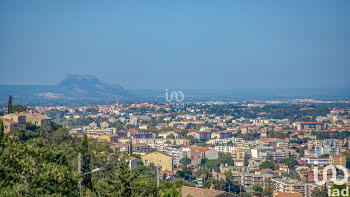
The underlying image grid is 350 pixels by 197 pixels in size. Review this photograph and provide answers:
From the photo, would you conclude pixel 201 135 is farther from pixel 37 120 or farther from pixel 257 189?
pixel 37 120

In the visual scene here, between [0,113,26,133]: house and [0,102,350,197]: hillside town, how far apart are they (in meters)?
0.04

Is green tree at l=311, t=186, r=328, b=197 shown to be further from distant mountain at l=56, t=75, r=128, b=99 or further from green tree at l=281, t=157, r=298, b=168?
distant mountain at l=56, t=75, r=128, b=99

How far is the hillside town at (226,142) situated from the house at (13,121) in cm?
4

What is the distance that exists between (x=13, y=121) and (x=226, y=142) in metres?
34.8

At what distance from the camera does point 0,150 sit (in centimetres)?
876

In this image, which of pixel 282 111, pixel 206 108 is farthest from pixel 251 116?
pixel 206 108

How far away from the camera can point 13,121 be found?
27.4 m

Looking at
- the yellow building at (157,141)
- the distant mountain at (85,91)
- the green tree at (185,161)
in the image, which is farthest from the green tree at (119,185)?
the distant mountain at (85,91)

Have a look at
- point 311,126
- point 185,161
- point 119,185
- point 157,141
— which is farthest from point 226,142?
point 119,185

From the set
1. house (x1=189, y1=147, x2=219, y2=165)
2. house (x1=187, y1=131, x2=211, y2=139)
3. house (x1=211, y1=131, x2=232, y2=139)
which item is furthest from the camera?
house (x1=211, y1=131, x2=232, y2=139)

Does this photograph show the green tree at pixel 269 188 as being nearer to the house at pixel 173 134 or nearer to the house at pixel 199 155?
the house at pixel 199 155

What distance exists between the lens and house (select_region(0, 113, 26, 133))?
26.2 m

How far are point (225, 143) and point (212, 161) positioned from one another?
13.4 meters

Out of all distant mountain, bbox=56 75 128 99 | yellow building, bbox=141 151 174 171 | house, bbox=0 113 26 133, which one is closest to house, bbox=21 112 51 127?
house, bbox=0 113 26 133
